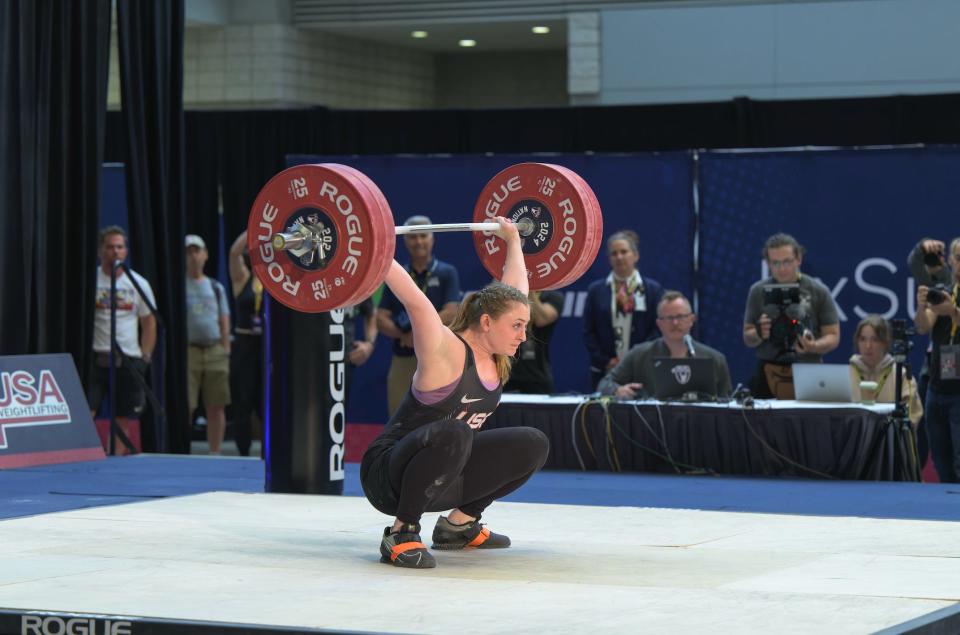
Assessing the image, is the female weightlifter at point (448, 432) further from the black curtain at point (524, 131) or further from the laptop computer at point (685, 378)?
the black curtain at point (524, 131)

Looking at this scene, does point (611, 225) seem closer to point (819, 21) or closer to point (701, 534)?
point (701, 534)

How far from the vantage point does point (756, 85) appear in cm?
1476

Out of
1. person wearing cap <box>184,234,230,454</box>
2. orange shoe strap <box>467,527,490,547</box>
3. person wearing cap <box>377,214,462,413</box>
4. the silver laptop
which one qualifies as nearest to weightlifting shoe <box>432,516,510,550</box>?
orange shoe strap <box>467,527,490,547</box>

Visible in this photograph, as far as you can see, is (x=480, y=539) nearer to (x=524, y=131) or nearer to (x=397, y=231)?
(x=397, y=231)

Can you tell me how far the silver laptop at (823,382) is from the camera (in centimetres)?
745

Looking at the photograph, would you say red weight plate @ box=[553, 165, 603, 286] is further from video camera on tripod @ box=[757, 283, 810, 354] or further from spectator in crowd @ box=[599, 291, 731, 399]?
video camera on tripod @ box=[757, 283, 810, 354]

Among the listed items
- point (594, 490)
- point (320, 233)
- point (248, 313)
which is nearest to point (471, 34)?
point (248, 313)

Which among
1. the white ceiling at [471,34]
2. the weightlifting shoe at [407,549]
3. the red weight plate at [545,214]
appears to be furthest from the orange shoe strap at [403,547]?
the white ceiling at [471,34]

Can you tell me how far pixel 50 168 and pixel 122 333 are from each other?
3.35 ft

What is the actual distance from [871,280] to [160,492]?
437 cm

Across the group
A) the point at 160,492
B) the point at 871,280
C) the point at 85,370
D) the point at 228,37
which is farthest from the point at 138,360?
the point at 228,37

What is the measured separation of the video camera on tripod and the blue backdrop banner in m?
1.46

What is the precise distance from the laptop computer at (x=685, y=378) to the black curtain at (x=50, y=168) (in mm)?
3481

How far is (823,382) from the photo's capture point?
7.52 metres
